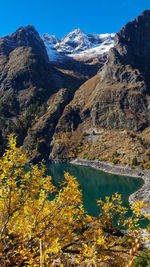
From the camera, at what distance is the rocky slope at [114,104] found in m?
120

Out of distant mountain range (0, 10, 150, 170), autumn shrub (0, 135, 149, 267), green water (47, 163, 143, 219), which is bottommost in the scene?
green water (47, 163, 143, 219)

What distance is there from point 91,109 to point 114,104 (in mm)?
20198

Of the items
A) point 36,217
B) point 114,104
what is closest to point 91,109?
point 114,104

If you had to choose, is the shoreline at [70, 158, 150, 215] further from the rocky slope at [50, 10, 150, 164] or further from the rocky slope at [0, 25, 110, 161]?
the rocky slope at [0, 25, 110, 161]

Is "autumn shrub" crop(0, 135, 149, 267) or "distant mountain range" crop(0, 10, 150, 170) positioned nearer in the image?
"autumn shrub" crop(0, 135, 149, 267)

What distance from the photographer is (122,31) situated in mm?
180625

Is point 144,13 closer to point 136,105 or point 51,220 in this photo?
point 136,105

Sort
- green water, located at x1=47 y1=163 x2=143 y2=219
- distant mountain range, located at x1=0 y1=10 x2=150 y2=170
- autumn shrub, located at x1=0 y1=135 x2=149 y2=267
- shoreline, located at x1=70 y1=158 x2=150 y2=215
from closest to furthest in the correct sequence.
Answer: autumn shrub, located at x1=0 y1=135 x2=149 y2=267
shoreline, located at x1=70 y1=158 x2=150 y2=215
green water, located at x1=47 y1=163 x2=143 y2=219
distant mountain range, located at x1=0 y1=10 x2=150 y2=170

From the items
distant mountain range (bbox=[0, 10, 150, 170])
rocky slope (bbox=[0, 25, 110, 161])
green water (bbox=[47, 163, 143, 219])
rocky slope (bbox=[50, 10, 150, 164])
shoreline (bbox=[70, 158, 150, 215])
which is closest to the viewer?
shoreline (bbox=[70, 158, 150, 215])

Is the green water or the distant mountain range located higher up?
the distant mountain range

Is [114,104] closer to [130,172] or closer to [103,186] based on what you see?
[130,172]

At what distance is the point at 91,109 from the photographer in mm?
140750

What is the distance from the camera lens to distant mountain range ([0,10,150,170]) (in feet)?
365

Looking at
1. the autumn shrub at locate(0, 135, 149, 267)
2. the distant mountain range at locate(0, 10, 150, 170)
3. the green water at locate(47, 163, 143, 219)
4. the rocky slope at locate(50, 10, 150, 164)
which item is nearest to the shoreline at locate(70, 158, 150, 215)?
the green water at locate(47, 163, 143, 219)
